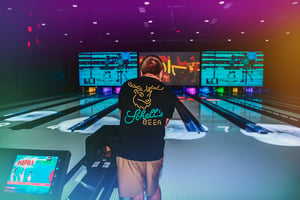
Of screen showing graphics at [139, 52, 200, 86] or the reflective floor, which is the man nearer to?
the reflective floor

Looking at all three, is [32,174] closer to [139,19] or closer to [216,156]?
[216,156]

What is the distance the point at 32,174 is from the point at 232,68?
13.3 metres

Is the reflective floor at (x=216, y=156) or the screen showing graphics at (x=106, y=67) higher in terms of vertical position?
the screen showing graphics at (x=106, y=67)

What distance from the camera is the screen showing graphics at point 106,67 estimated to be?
1345cm

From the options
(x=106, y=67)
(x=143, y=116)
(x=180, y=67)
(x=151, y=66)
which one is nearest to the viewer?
(x=143, y=116)

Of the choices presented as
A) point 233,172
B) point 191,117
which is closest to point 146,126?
point 233,172

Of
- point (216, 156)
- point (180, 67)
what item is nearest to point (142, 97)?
point (216, 156)

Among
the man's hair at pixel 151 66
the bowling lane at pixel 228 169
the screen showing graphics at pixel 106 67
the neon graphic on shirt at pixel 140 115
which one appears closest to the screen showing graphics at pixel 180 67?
the screen showing graphics at pixel 106 67

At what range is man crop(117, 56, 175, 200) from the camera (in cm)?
147

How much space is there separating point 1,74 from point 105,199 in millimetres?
8349

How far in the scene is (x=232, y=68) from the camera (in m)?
13.2

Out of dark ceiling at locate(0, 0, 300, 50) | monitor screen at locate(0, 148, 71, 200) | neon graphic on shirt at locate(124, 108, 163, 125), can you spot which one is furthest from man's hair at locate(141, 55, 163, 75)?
dark ceiling at locate(0, 0, 300, 50)

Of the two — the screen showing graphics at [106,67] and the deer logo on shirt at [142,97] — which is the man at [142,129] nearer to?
the deer logo on shirt at [142,97]

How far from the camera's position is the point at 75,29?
9.83m
